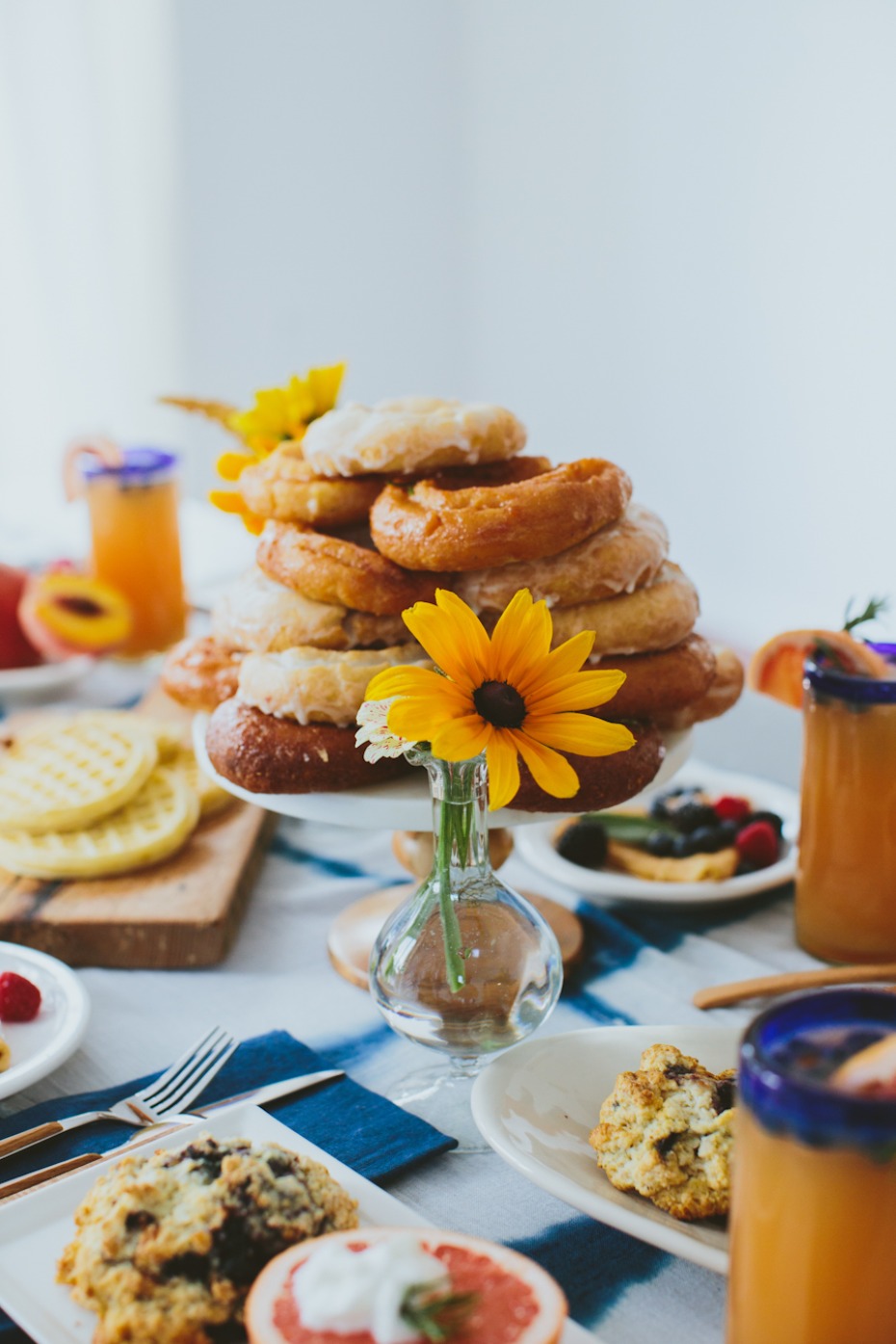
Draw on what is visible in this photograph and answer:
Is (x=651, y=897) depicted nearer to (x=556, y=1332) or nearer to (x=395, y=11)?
(x=556, y=1332)

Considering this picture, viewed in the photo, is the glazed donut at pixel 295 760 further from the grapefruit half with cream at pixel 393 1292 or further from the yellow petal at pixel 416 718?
the grapefruit half with cream at pixel 393 1292

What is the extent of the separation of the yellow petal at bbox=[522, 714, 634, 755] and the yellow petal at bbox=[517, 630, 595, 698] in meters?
0.02

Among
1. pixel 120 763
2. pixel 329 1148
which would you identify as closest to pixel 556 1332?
pixel 329 1148

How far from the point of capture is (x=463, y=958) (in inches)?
41.1

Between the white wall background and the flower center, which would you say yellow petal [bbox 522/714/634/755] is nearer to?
the flower center

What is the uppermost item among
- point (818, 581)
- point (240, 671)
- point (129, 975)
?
point (240, 671)

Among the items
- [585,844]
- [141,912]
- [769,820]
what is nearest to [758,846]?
[769,820]

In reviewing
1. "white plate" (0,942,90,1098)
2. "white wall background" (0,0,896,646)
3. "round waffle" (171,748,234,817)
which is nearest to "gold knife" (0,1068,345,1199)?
"white plate" (0,942,90,1098)

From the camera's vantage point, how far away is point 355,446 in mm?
1244

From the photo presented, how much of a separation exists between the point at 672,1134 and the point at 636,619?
487 millimetres

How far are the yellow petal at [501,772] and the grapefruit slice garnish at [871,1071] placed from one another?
299mm

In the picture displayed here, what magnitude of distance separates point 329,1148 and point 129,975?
0.41 metres

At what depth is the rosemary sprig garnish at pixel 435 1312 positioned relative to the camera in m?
0.69

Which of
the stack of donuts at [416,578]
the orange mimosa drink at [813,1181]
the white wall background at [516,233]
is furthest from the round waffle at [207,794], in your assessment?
the white wall background at [516,233]
